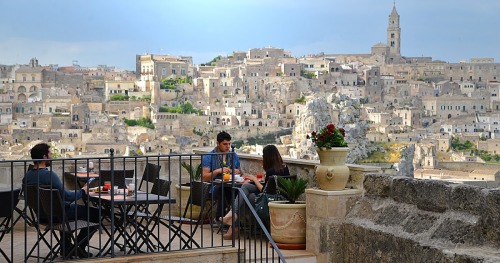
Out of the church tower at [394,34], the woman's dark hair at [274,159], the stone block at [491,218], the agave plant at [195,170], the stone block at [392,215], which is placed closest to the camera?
the stone block at [491,218]

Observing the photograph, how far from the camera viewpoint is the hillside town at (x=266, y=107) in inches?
2921

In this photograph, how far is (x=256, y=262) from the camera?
7098 millimetres

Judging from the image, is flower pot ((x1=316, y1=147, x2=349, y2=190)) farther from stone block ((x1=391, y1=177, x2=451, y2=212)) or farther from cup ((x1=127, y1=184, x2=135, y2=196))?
cup ((x1=127, y1=184, x2=135, y2=196))

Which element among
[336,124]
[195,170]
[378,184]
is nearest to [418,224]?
[378,184]

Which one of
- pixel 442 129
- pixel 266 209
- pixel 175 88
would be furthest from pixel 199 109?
pixel 266 209

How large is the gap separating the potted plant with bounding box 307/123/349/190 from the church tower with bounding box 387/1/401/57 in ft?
469

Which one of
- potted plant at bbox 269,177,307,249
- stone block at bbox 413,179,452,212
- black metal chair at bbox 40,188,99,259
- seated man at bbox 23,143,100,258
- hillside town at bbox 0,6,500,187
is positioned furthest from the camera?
hillside town at bbox 0,6,500,187

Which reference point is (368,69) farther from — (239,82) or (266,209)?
(266,209)

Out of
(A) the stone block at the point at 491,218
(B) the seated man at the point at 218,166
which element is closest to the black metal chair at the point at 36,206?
(B) the seated man at the point at 218,166

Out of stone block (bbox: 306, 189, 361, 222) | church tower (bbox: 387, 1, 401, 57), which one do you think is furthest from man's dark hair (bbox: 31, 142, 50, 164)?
church tower (bbox: 387, 1, 401, 57)

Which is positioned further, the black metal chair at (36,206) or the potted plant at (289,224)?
the potted plant at (289,224)

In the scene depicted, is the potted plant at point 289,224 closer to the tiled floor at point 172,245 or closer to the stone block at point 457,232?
the tiled floor at point 172,245

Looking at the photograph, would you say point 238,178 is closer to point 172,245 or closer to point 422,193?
point 172,245

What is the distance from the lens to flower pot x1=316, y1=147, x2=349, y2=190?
7.62 metres
